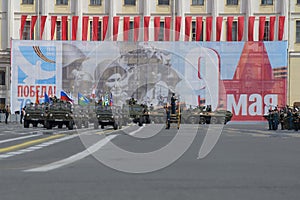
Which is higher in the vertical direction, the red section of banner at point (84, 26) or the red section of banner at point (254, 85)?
the red section of banner at point (84, 26)

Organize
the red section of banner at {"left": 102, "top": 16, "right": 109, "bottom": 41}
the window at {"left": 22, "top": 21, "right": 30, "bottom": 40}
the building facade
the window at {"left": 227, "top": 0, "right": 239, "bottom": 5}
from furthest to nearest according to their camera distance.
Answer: the window at {"left": 227, "top": 0, "right": 239, "bottom": 5} → the window at {"left": 22, "top": 21, "right": 30, "bottom": 40} → the red section of banner at {"left": 102, "top": 16, "right": 109, "bottom": 41} → the building facade

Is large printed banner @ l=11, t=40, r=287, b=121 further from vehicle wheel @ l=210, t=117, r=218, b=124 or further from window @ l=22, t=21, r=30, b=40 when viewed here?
window @ l=22, t=21, r=30, b=40

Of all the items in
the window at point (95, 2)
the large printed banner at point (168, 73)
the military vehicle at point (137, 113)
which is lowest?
the military vehicle at point (137, 113)

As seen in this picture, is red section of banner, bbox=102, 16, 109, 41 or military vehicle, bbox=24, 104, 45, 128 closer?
military vehicle, bbox=24, 104, 45, 128

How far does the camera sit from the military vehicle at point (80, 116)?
3709 centimetres

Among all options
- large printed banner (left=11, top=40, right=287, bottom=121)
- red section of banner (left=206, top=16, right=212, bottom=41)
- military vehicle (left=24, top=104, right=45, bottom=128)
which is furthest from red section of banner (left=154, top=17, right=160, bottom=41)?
military vehicle (left=24, top=104, right=45, bottom=128)

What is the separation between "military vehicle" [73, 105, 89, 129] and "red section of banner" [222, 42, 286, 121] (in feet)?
87.0

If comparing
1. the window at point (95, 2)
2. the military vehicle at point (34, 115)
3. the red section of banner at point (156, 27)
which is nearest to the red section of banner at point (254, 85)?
the red section of banner at point (156, 27)

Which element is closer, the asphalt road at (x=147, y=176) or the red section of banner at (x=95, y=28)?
the asphalt road at (x=147, y=176)

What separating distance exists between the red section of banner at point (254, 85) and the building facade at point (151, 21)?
8047 millimetres

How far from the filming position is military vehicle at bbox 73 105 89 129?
122 ft

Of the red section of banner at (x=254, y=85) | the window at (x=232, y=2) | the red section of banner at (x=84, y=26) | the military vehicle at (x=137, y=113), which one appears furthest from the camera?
the window at (x=232, y=2)

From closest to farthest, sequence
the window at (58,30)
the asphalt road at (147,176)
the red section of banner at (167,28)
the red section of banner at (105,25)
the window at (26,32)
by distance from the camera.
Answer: the asphalt road at (147,176), the red section of banner at (167,28), the red section of banner at (105,25), the window at (58,30), the window at (26,32)

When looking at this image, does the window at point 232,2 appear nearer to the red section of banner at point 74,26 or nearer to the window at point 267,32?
the window at point 267,32
